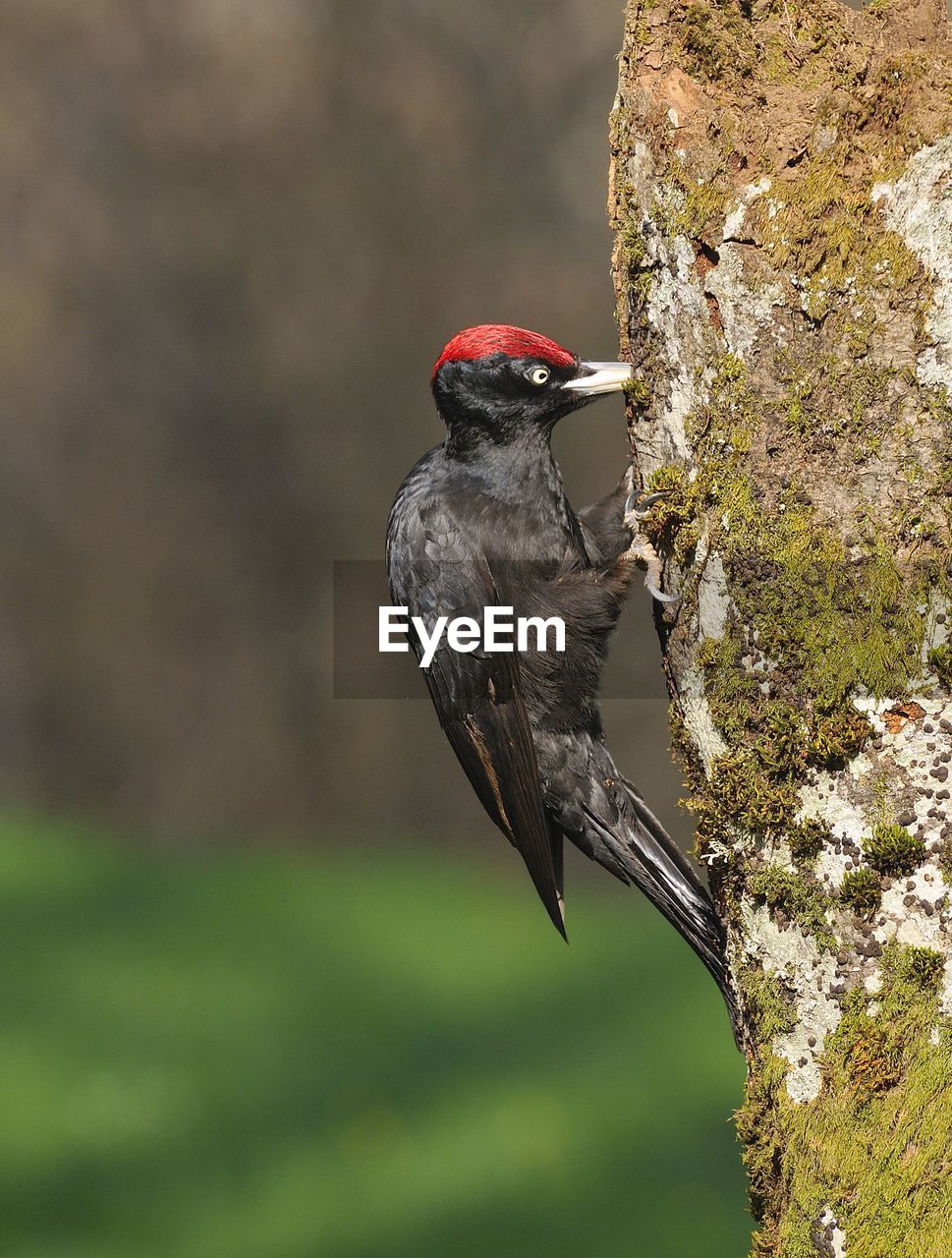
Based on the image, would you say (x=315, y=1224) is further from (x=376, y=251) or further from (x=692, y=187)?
(x=376, y=251)

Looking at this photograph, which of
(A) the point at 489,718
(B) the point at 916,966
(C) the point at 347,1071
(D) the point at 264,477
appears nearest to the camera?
(B) the point at 916,966

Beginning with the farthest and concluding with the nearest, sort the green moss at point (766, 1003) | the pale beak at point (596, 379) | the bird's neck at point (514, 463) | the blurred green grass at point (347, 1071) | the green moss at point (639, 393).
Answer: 1. the blurred green grass at point (347, 1071)
2. the bird's neck at point (514, 463)
3. the pale beak at point (596, 379)
4. the green moss at point (639, 393)
5. the green moss at point (766, 1003)

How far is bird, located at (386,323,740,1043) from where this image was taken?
3.10 meters

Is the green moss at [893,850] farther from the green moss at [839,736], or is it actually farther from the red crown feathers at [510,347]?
the red crown feathers at [510,347]

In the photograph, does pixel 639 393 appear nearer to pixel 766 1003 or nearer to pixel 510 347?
pixel 510 347

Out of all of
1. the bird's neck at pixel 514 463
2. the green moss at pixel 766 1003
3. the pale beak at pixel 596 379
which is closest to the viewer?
the green moss at pixel 766 1003

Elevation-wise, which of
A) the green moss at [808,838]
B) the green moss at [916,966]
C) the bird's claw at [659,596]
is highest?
the bird's claw at [659,596]

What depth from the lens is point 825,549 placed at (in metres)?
2.11

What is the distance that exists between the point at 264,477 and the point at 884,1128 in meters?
6.96

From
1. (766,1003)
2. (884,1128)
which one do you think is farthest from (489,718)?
(884,1128)

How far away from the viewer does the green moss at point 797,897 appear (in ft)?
6.98

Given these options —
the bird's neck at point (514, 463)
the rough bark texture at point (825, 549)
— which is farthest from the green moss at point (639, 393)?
the bird's neck at point (514, 463)

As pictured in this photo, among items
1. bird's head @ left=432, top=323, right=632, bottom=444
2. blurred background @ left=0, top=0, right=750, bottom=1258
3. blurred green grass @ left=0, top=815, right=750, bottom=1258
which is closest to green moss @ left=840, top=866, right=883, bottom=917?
bird's head @ left=432, top=323, right=632, bottom=444

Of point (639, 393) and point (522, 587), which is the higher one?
point (639, 393)
